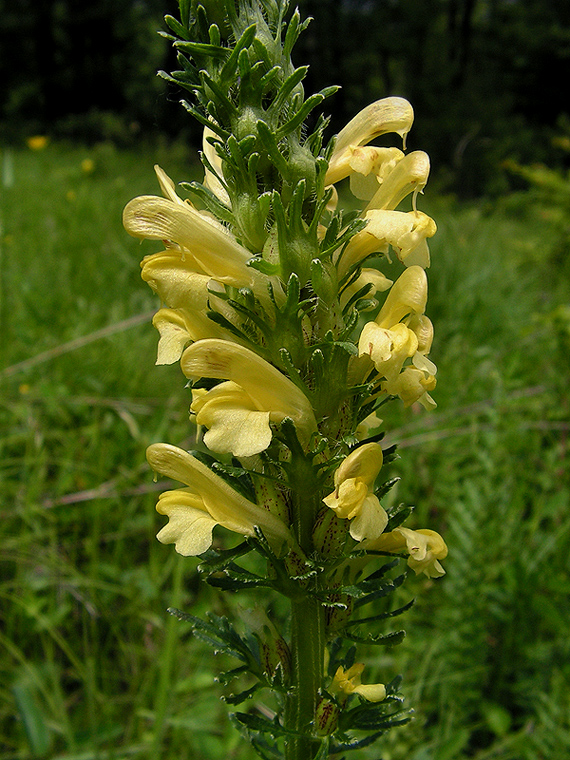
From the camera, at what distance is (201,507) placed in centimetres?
115

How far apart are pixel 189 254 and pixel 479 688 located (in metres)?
1.87

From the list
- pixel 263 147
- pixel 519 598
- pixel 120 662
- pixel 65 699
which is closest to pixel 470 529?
pixel 519 598

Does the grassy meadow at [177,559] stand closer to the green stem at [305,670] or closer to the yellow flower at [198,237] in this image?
the green stem at [305,670]

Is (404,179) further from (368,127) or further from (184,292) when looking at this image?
(184,292)

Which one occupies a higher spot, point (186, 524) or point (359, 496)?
point (359, 496)

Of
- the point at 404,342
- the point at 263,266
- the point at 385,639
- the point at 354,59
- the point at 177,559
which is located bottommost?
the point at 354,59

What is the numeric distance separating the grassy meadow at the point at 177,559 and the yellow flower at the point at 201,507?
74 centimetres

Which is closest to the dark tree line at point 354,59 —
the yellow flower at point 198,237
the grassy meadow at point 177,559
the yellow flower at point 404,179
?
the grassy meadow at point 177,559

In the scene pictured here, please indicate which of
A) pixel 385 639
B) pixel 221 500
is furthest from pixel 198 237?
pixel 385 639

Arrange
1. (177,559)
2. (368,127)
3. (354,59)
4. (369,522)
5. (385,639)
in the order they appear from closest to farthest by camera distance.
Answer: (369,522)
(385,639)
(368,127)
(177,559)
(354,59)

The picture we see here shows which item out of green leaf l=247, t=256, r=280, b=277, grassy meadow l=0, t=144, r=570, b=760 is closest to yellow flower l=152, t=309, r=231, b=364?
green leaf l=247, t=256, r=280, b=277

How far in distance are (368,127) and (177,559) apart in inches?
67.8

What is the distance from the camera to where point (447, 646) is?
6.82 feet

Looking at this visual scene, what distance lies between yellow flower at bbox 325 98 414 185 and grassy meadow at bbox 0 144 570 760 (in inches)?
42.9
